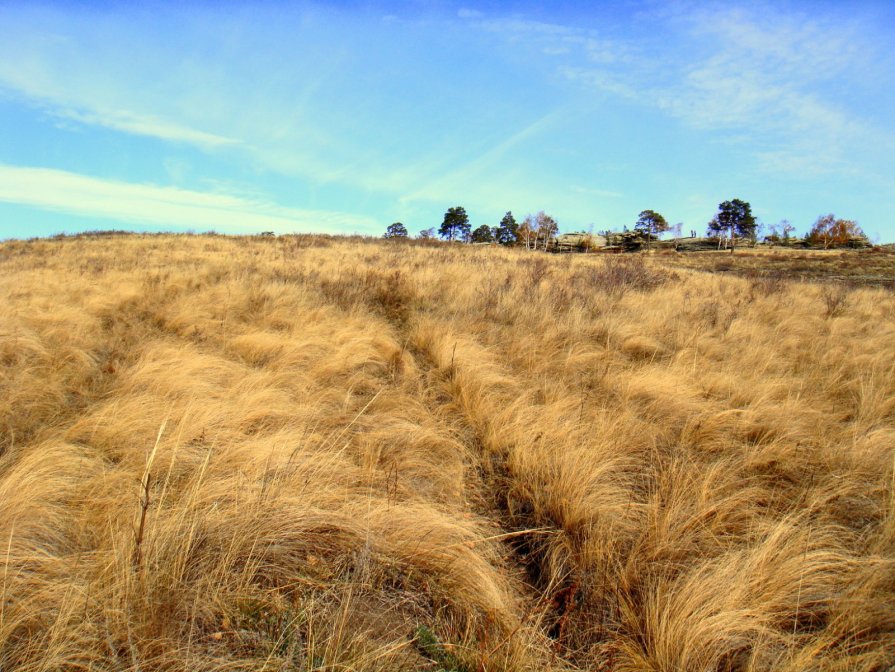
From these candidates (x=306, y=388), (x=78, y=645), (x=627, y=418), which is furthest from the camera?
(x=306, y=388)

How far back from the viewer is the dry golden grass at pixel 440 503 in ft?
4.58

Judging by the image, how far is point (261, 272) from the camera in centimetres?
888

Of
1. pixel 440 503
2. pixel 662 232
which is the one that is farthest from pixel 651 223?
pixel 440 503

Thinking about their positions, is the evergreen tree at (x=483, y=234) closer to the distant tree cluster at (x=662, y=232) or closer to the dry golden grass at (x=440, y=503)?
the distant tree cluster at (x=662, y=232)

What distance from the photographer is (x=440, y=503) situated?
87.1 inches

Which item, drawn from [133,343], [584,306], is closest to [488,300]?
[584,306]

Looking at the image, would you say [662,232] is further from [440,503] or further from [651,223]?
[440,503]

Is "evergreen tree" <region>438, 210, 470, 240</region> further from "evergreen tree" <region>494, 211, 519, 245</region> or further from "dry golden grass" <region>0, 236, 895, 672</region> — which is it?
"dry golden grass" <region>0, 236, 895, 672</region>

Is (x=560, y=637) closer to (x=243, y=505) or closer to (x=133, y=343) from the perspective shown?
(x=243, y=505)

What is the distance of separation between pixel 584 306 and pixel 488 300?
1504 millimetres

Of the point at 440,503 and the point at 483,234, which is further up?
the point at 483,234

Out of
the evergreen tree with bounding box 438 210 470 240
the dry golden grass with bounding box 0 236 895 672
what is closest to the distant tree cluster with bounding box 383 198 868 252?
the evergreen tree with bounding box 438 210 470 240

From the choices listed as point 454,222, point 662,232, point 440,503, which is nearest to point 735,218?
point 662,232

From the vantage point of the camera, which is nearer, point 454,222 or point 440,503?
point 440,503
